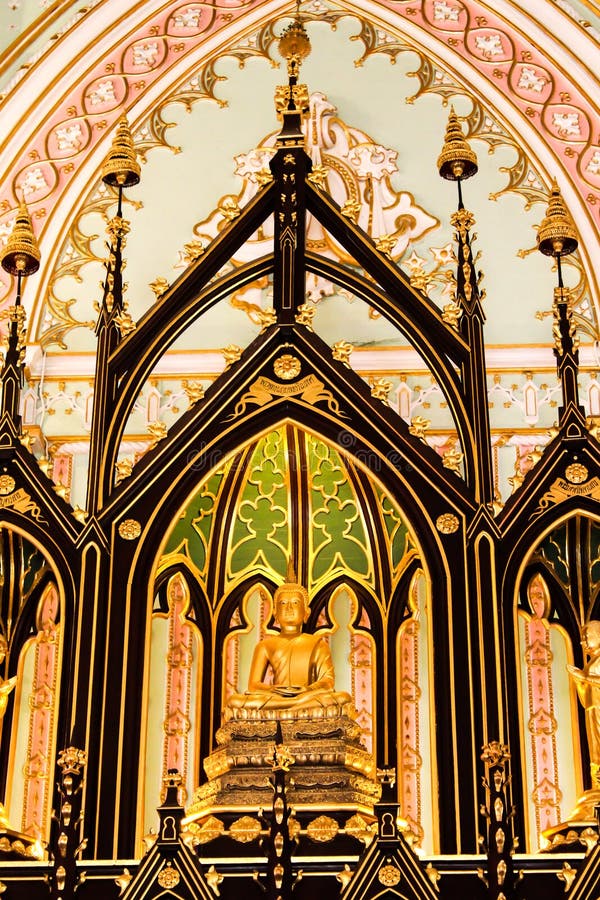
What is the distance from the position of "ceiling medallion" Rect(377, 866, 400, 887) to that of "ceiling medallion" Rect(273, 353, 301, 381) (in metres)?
2.63

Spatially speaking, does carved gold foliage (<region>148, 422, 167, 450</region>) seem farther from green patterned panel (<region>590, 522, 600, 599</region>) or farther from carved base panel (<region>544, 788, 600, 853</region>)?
carved base panel (<region>544, 788, 600, 853</region>)

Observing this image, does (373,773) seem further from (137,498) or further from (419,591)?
(419,591)

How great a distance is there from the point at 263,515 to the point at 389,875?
2.78m

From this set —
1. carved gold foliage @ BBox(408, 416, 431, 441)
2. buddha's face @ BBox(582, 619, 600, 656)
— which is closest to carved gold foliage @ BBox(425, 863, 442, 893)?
buddha's face @ BBox(582, 619, 600, 656)

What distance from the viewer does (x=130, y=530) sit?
8.14m

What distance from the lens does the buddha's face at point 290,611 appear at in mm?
8727

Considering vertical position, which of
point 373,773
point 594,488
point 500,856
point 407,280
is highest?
point 407,280

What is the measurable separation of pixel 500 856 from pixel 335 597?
8.37 feet

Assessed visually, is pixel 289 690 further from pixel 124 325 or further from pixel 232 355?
pixel 124 325

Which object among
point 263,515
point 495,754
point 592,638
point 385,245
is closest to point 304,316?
point 385,245

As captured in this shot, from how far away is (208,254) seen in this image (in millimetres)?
8922

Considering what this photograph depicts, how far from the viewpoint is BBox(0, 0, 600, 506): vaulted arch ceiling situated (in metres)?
11.3

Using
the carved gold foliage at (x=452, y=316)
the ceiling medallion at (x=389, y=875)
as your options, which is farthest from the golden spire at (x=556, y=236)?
the ceiling medallion at (x=389, y=875)

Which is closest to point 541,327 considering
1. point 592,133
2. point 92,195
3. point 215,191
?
point 592,133
